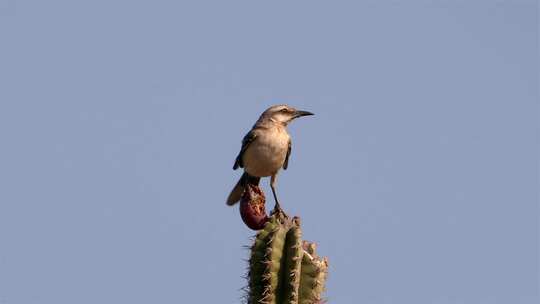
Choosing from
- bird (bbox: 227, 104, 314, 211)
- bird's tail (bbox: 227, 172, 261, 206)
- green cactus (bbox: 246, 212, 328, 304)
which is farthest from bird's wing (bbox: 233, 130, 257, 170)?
green cactus (bbox: 246, 212, 328, 304)

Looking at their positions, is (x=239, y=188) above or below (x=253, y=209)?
above

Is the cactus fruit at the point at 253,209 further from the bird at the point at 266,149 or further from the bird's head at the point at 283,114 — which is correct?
the bird's head at the point at 283,114

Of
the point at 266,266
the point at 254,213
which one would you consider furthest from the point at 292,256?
the point at 254,213

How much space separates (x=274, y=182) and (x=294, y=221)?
603cm

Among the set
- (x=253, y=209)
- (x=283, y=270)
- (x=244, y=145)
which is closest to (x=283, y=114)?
(x=244, y=145)

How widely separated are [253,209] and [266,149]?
5041 mm

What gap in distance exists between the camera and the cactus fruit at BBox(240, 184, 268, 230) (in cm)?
724

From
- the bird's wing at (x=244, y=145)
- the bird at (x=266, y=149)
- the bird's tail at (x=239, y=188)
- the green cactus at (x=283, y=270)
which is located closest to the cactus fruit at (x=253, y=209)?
the green cactus at (x=283, y=270)

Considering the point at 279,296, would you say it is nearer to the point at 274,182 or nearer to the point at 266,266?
the point at 266,266

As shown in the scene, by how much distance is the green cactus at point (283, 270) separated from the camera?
20.9 ft

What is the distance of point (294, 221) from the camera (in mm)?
6828

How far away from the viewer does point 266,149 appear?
1239 centimetres

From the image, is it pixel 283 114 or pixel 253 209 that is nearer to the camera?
pixel 253 209

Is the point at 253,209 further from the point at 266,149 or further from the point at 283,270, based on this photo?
the point at 266,149
